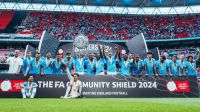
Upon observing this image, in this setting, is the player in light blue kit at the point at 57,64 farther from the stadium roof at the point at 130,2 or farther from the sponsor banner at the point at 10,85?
the stadium roof at the point at 130,2

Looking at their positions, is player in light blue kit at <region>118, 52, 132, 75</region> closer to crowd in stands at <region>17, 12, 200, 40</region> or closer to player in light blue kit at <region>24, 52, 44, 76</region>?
player in light blue kit at <region>24, 52, 44, 76</region>

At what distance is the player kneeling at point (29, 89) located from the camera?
41.8ft

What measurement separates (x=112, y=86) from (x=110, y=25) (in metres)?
36.4

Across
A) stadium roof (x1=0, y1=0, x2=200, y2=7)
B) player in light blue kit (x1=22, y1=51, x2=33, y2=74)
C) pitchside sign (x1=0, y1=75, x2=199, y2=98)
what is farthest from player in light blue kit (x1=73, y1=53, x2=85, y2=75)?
stadium roof (x1=0, y1=0, x2=200, y2=7)

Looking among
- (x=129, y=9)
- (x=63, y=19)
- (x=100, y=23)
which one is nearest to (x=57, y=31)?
(x=63, y=19)

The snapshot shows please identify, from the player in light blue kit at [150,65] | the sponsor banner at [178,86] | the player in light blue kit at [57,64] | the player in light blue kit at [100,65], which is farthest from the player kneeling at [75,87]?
the sponsor banner at [178,86]

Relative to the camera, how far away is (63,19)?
49.8m

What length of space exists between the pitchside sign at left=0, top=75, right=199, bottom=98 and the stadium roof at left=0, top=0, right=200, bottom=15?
105 feet

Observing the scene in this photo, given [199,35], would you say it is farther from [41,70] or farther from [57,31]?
[41,70]

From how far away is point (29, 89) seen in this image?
12742mm

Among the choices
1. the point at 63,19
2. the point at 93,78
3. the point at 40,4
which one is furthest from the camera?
the point at 63,19

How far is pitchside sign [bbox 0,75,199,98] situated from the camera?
43.2ft

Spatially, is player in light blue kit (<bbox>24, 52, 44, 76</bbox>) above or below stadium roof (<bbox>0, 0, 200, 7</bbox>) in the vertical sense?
below

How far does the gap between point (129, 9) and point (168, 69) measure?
34.8 meters
